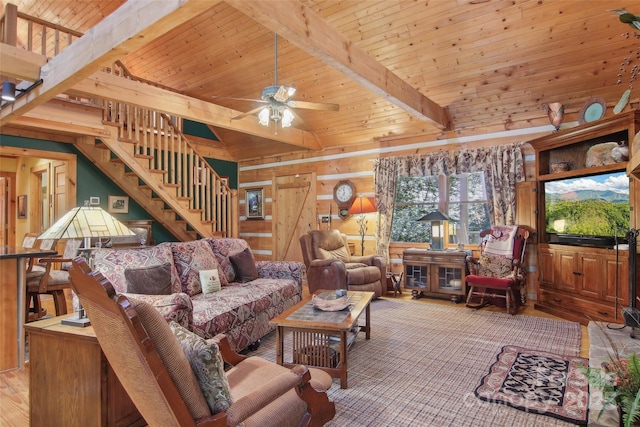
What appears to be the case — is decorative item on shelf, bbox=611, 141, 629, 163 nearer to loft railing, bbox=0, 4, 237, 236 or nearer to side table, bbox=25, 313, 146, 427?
side table, bbox=25, 313, 146, 427

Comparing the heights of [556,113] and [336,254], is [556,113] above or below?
above

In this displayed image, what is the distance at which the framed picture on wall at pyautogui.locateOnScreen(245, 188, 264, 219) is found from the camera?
820 cm

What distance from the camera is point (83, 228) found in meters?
2.09

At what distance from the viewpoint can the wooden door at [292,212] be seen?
736cm

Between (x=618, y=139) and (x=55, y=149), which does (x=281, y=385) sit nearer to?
(x=618, y=139)

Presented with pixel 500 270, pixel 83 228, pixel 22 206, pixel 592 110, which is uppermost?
pixel 592 110

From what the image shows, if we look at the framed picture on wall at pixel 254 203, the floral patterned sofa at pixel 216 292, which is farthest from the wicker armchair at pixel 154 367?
the framed picture on wall at pixel 254 203

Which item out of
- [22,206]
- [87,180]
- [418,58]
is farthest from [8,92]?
[22,206]

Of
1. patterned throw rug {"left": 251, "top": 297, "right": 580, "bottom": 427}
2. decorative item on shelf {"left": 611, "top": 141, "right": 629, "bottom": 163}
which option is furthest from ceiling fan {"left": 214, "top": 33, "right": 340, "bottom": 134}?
decorative item on shelf {"left": 611, "top": 141, "right": 629, "bottom": 163}

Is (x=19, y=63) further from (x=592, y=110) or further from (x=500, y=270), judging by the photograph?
(x=592, y=110)

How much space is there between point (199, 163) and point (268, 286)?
367cm

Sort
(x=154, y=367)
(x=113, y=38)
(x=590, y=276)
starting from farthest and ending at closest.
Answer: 1. (x=590, y=276)
2. (x=113, y=38)
3. (x=154, y=367)

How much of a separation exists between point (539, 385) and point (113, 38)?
4092 millimetres

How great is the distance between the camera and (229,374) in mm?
1847
